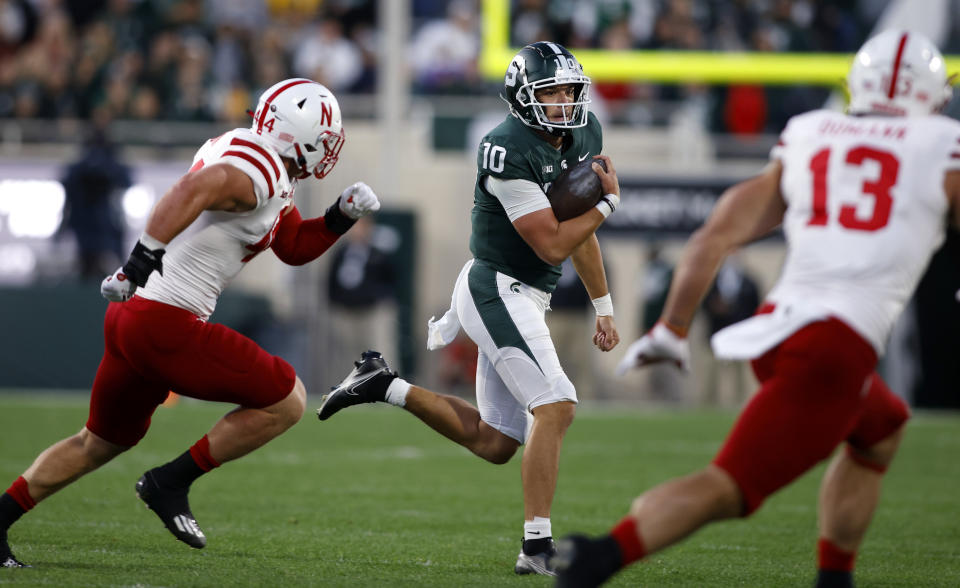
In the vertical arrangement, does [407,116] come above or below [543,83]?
below

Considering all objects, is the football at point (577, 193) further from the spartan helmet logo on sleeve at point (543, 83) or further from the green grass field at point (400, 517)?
the green grass field at point (400, 517)

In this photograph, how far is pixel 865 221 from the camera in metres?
3.25

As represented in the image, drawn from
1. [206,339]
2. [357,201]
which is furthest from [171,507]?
[357,201]

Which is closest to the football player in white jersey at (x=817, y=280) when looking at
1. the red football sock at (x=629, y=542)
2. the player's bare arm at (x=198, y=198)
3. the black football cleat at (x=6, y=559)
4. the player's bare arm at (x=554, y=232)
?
the red football sock at (x=629, y=542)

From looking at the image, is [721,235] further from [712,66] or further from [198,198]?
[712,66]

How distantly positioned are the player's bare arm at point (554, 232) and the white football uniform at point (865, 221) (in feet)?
3.79

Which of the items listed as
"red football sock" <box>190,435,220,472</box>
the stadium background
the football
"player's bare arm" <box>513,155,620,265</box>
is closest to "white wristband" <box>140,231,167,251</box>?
"red football sock" <box>190,435,220,472</box>

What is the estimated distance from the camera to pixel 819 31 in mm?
11922

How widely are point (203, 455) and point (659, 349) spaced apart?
1.88 m

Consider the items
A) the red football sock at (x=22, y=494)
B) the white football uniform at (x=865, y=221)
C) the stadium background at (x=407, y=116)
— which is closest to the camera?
the white football uniform at (x=865, y=221)

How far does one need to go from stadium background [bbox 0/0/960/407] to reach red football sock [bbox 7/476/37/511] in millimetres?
7595

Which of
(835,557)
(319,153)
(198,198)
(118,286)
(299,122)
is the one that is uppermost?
(299,122)

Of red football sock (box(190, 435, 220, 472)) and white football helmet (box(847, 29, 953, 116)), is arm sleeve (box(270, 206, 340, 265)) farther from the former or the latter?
white football helmet (box(847, 29, 953, 116))

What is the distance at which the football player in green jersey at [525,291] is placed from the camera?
443 centimetres
